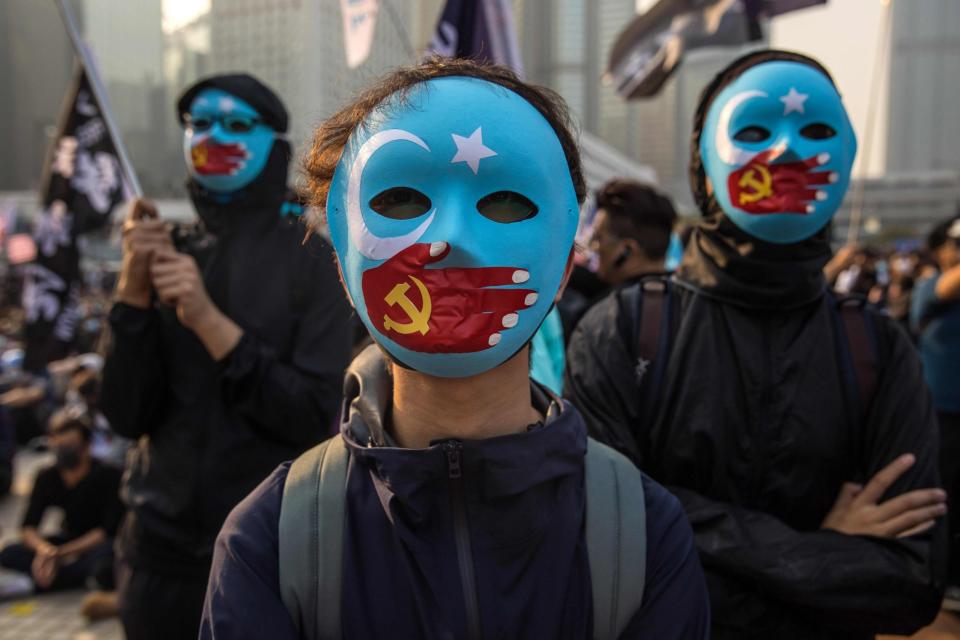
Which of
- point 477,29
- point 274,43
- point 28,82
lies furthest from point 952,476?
point 274,43

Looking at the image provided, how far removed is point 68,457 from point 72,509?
0.40 meters

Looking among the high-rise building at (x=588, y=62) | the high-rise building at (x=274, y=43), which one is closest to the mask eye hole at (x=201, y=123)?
the high-rise building at (x=274, y=43)

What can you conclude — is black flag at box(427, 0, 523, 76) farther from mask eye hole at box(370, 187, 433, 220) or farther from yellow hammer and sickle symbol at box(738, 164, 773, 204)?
mask eye hole at box(370, 187, 433, 220)

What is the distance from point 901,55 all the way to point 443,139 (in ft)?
328

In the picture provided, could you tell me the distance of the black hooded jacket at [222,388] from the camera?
230 cm

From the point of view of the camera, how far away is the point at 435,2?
17.2 metres

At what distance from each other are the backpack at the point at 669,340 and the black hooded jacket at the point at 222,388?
0.97m

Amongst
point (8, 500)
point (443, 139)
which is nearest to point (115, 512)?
point (8, 500)

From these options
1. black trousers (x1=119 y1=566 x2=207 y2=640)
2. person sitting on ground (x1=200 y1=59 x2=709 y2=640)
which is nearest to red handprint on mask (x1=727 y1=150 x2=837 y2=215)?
person sitting on ground (x1=200 y1=59 x2=709 y2=640)

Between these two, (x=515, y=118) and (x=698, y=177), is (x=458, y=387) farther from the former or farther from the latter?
(x=698, y=177)

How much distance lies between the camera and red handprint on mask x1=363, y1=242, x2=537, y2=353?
4.02 ft

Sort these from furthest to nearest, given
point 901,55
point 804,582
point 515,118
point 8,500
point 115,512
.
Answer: point 901,55, point 8,500, point 115,512, point 804,582, point 515,118

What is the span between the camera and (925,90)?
93.0m

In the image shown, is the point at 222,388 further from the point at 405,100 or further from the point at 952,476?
the point at 952,476
